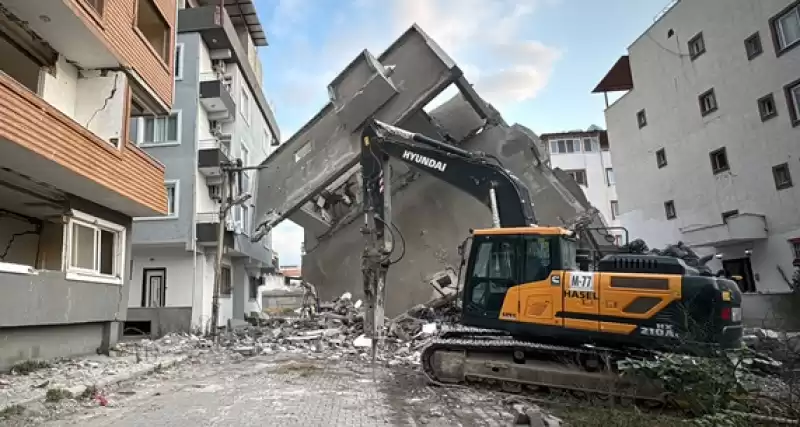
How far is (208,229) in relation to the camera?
17.5m

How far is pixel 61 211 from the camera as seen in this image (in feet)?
34.4

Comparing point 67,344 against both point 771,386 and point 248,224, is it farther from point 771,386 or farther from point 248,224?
point 248,224

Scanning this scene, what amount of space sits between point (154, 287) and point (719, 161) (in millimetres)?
21492

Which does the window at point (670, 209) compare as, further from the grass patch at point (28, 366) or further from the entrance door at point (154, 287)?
the grass patch at point (28, 366)

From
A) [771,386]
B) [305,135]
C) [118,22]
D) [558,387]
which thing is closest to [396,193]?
[305,135]

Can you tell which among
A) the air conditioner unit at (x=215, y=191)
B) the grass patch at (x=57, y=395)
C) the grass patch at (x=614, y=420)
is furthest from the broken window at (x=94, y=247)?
the grass patch at (x=614, y=420)

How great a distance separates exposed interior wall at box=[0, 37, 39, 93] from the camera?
971 cm

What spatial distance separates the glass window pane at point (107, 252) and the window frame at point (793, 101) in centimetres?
2052

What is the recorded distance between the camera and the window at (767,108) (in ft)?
60.4

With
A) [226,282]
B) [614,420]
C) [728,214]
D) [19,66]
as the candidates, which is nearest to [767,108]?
[728,214]

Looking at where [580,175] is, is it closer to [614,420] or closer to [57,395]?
[614,420]

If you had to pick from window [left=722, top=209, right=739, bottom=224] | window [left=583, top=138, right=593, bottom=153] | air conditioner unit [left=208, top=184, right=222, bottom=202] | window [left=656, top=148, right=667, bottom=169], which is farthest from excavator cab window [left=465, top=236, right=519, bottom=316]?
window [left=583, top=138, right=593, bottom=153]

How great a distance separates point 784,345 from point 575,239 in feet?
10.3

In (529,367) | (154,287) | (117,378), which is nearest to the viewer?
(529,367)
